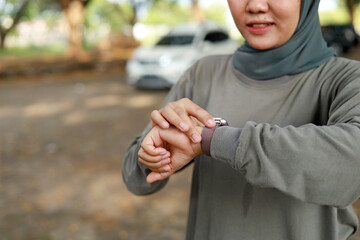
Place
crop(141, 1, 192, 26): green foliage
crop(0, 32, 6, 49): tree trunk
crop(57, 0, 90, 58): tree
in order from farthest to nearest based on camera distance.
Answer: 1. crop(141, 1, 192, 26): green foliage
2. crop(0, 32, 6, 49): tree trunk
3. crop(57, 0, 90, 58): tree

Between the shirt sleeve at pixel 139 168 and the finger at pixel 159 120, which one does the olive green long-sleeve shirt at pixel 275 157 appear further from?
the finger at pixel 159 120

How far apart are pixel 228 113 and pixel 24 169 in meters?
4.87

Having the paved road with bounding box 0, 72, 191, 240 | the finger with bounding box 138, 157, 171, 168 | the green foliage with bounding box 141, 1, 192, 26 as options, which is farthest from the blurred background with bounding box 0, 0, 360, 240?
the green foliage with bounding box 141, 1, 192, 26

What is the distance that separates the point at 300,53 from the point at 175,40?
1047cm

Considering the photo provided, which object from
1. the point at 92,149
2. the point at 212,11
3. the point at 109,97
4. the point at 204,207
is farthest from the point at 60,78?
the point at 212,11

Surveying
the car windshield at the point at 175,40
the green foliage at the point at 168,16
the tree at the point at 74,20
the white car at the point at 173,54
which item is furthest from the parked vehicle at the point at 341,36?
the green foliage at the point at 168,16

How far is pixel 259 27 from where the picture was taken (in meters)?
1.19

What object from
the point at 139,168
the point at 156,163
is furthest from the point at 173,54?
the point at 156,163

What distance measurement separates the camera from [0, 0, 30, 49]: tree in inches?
958

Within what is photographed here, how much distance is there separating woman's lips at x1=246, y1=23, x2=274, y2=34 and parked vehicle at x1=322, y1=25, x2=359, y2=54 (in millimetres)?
18406

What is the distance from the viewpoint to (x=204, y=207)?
136 cm

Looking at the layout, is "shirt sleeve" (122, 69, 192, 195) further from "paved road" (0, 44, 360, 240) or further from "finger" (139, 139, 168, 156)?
"paved road" (0, 44, 360, 240)

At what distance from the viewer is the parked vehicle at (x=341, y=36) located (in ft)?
59.5

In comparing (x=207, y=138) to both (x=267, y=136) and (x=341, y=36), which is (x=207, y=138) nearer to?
(x=267, y=136)
